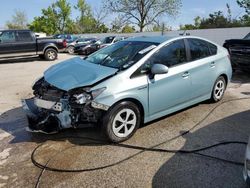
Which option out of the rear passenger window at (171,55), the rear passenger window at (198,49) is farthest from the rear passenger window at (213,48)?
the rear passenger window at (171,55)

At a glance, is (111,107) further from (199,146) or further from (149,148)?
(199,146)

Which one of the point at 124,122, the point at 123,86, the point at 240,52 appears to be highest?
the point at 240,52

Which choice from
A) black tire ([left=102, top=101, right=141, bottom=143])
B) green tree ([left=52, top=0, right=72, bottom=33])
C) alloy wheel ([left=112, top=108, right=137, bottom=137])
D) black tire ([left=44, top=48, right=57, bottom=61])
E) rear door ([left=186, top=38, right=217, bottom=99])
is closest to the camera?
black tire ([left=102, top=101, right=141, bottom=143])

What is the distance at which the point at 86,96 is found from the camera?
3926 mm

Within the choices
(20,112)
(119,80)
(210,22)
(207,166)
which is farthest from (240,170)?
(210,22)

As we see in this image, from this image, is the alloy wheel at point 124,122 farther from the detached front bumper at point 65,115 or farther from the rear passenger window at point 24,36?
the rear passenger window at point 24,36

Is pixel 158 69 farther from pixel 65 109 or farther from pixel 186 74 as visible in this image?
pixel 65 109

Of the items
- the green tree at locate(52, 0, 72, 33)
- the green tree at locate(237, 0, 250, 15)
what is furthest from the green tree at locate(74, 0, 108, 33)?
the green tree at locate(237, 0, 250, 15)

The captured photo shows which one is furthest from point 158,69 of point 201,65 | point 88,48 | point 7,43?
point 88,48

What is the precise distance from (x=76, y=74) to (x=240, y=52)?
6597mm

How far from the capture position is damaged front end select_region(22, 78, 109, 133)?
392cm

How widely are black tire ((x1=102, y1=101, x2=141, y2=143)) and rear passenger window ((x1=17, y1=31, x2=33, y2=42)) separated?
40.7 feet

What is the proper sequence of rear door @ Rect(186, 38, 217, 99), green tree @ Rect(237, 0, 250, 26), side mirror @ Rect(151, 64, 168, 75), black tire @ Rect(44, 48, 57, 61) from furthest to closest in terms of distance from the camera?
green tree @ Rect(237, 0, 250, 26) → black tire @ Rect(44, 48, 57, 61) → rear door @ Rect(186, 38, 217, 99) → side mirror @ Rect(151, 64, 168, 75)

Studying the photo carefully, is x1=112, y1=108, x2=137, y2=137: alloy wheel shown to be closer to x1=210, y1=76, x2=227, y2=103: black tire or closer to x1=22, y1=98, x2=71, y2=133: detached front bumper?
x1=22, y1=98, x2=71, y2=133: detached front bumper
